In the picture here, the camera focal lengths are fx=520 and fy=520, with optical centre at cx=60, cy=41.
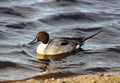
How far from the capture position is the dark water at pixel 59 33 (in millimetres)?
11695

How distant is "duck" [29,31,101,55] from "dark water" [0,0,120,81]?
0.22 meters

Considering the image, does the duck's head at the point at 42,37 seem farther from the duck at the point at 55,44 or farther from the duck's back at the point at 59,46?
the duck's back at the point at 59,46

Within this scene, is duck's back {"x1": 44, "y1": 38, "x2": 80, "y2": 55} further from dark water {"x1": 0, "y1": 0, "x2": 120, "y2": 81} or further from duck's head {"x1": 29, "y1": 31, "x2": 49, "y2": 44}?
dark water {"x1": 0, "y1": 0, "x2": 120, "y2": 81}

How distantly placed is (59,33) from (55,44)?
1.22m

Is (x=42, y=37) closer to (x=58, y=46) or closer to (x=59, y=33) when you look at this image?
(x=58, y=46)

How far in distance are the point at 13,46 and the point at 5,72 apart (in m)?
2.38

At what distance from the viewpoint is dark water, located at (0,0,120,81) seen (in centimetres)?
1170

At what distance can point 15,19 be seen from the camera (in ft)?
54.5

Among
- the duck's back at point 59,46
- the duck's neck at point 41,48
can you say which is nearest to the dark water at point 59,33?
the duck's neck at point 41,48

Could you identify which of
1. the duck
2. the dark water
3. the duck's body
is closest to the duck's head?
the duck

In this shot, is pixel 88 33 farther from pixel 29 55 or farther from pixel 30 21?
pixel 29 55

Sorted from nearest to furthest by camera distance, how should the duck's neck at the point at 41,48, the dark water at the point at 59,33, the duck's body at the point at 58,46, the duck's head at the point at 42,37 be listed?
the dark water at the point at 59,33 → the duck's neck at the point at 41,48 → the duck's body at the point at 58,46 → the duck's head at the point at 42,37

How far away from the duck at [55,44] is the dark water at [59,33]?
220 millimetres

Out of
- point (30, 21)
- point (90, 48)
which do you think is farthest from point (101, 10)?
point (90, 48)
